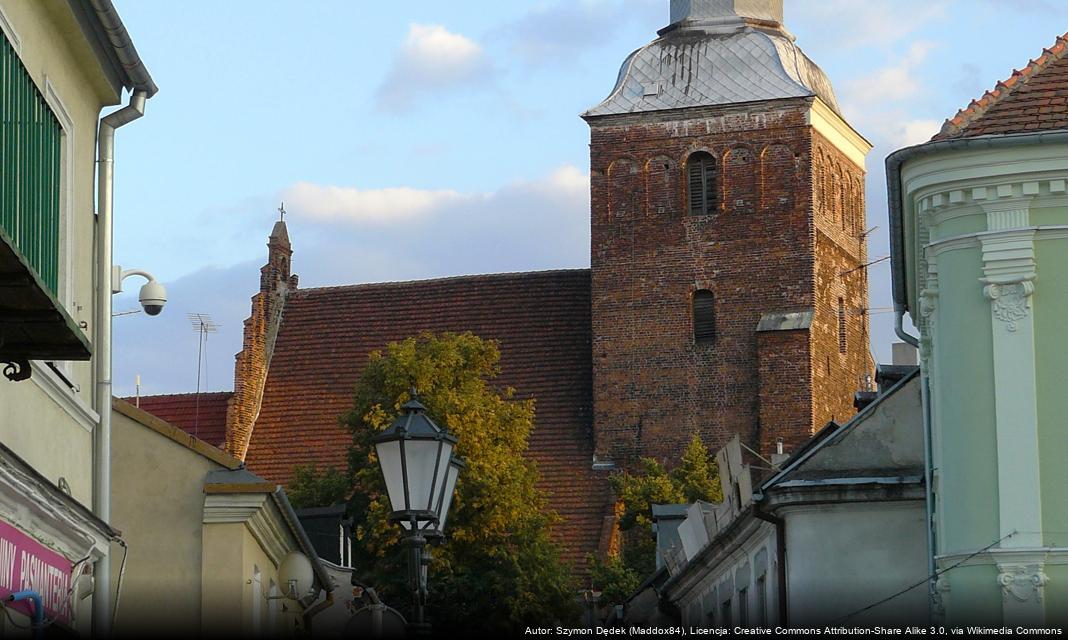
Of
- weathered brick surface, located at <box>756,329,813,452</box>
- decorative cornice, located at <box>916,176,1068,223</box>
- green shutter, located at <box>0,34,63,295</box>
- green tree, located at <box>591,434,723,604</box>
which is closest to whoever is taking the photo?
green shutter, located at <box>0,34,63,295</box>

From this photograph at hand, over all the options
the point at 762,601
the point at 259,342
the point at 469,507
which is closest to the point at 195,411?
the point at 259,342

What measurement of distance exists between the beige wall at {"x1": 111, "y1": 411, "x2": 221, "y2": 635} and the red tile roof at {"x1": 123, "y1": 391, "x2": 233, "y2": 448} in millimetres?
30815

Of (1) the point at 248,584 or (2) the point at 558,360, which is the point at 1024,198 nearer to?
(1) the point at 248,584

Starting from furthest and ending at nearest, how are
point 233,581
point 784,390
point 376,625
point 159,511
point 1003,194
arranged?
point 784,390 → point 159,511 → point 233,581 → point 1003,194 → point 376,625

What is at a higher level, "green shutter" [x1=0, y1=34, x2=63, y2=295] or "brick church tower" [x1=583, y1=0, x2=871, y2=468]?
"brick church tower" [x1=583, y1=0, x2=871, y2=468]

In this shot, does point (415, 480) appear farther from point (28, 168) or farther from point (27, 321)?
point (27, 321)

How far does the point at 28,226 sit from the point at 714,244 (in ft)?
119

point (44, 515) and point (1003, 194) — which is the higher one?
point (1003, 194)

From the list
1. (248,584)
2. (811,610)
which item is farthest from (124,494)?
(811,610)

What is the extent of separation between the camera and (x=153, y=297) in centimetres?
1827

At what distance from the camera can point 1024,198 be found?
49.2 feet

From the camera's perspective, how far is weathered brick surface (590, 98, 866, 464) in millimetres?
45188

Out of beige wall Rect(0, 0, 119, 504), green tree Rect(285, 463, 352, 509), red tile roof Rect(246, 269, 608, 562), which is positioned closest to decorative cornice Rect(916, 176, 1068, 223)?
beige wall Rect(0, 0, 119, 504)

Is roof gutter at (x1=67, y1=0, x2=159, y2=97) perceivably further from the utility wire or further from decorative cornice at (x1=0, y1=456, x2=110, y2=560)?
the utility wire
